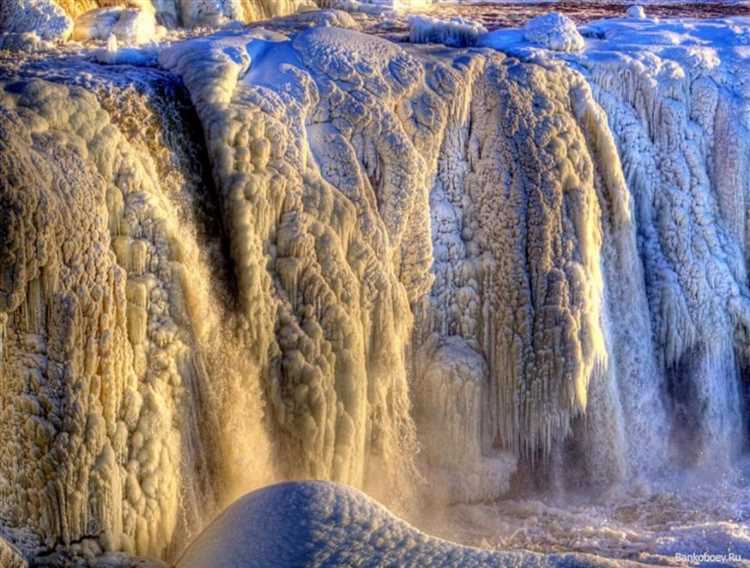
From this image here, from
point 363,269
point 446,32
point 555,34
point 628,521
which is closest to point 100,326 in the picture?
point 363,269

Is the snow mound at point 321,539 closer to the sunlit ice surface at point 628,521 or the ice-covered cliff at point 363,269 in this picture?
the ice-covered cliff at point 363,269

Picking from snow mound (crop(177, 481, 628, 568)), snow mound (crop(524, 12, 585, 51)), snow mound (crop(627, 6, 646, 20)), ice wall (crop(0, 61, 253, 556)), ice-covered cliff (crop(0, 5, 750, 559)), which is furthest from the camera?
snow mound (crop(627, 6, 646, 20))

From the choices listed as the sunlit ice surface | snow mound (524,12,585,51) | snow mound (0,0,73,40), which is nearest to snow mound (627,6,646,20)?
snow mound (524,12,585,51)

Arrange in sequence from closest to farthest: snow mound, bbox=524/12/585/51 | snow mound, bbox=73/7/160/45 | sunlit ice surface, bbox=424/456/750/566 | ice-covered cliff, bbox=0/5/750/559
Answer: ice-covered cliff, bbox=0/5/750/559 < sunlit ice surface, bbox=424/456/750/566 < snow mound, bbox=73/7/160/45 < snow mound, bbox=524/12/585/51

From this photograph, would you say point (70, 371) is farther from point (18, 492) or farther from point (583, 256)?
point (583, 256)

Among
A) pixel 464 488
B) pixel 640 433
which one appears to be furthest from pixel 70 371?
pixel 640 433

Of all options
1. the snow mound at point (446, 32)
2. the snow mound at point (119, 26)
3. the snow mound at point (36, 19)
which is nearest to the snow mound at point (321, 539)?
the snow mound at point (119, 26)

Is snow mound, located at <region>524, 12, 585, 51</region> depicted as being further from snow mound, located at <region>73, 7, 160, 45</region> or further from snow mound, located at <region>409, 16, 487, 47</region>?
snow mound, located at <region>73, 7, 160, 45</region>
